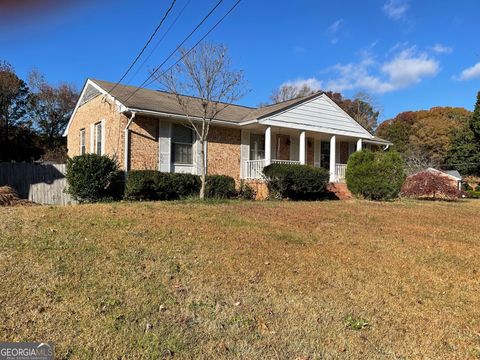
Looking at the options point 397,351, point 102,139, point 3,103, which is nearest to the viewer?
Answer: point 397,351

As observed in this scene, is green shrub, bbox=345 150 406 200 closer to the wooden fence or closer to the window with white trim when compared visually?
the window with white trim

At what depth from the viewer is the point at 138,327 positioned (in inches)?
144

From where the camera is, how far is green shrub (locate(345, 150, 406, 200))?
15.6 metres

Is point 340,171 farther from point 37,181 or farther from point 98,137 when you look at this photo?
point 37,181

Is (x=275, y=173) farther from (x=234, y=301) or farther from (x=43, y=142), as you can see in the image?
(x=43, y=142)

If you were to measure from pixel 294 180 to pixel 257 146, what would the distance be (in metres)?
3.76

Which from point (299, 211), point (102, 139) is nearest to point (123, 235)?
point (299, 211)

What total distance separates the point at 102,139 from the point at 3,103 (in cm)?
2438

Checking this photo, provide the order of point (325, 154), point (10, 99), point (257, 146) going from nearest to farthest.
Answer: point (257, 146) < point (325, 154) < point (10, 99)

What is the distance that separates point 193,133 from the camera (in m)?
16.3

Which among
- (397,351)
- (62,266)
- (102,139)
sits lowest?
(397,351)

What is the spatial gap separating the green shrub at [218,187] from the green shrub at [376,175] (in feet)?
17.2

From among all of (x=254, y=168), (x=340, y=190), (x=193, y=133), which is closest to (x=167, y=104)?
(x=193, y=133)

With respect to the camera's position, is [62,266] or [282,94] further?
[282,94]
